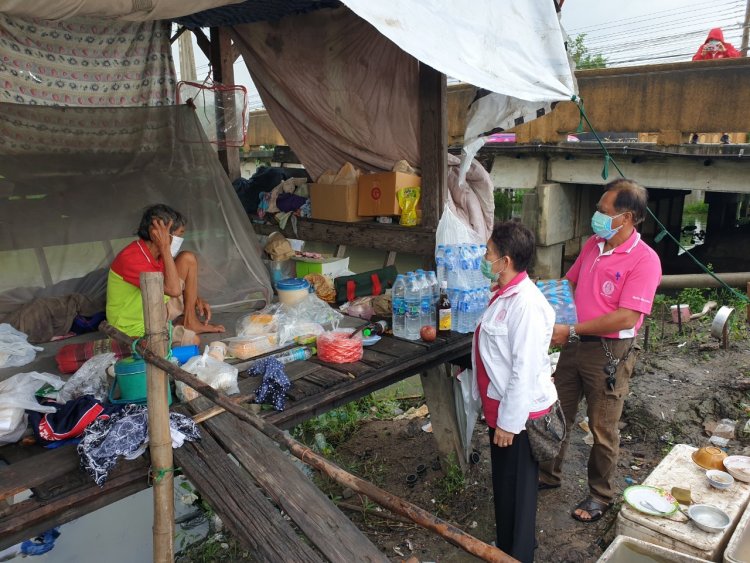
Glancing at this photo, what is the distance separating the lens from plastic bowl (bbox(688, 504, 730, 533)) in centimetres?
254

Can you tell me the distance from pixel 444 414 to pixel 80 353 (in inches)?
106

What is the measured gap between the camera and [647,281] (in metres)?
2.94

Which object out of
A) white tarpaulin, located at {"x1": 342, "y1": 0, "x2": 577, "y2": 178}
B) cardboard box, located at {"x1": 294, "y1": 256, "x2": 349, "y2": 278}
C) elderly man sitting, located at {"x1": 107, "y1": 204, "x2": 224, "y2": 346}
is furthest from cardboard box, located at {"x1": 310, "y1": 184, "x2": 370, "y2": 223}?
elderly man sitting, located at {"x1": 107, "y1": 204, "x2": 224, "y2": 346}

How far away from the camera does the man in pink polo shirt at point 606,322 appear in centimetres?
298

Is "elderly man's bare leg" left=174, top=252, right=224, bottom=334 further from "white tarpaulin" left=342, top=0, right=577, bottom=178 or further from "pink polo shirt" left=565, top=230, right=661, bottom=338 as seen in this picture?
"pink polo shirt" left=565, top=230, right=661, bottom=338

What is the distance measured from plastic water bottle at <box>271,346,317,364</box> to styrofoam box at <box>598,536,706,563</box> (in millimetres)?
1984

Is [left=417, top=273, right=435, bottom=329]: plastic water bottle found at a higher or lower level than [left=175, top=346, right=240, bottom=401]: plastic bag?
higher

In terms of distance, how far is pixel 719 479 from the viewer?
2.87m

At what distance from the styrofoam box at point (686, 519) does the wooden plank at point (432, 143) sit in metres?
2.53

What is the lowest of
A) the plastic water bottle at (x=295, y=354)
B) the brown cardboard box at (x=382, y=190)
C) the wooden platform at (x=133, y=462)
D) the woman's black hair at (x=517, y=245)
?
the wooden platform at (x=133, y=462)

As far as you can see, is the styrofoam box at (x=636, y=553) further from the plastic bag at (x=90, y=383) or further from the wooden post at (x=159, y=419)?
the plastic bag at (x=90, y=383)

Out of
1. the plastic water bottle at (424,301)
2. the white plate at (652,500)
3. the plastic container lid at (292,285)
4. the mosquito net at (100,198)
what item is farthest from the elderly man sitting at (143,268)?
the white plate at (652,500)

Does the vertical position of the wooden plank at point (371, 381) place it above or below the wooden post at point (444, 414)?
above

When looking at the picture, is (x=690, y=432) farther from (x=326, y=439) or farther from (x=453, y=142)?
(x=453, y=142)
